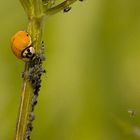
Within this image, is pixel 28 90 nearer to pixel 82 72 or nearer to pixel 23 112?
pixel 23 112

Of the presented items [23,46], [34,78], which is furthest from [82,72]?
[34,78]

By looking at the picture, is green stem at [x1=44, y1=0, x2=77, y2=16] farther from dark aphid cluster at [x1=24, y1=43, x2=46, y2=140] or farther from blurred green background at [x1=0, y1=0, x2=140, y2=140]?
blurred green background at [x1=0, y1=0, x2=140, y2=140]

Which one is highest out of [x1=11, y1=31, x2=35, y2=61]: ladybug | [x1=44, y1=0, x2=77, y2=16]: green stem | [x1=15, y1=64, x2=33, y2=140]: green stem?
[x1=44, y1=0, x2=77, y2=16]: green stem

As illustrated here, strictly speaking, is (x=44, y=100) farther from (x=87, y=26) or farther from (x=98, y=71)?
(x=87, y=26)

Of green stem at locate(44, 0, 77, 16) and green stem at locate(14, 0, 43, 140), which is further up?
green stem at locate(44, 0, 77, 16)

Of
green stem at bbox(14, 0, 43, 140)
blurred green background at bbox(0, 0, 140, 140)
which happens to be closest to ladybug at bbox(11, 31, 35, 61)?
green stem at bbox(14, 0, 43, 140)

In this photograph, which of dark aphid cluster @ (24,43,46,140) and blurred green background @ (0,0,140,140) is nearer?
dark aphid cluster @ (24,43,46,140)

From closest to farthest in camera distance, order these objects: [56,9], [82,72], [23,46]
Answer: [56,9] → [23,46] → [82,72]
